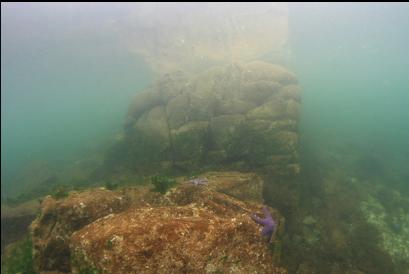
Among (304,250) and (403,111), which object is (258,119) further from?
(403,111)

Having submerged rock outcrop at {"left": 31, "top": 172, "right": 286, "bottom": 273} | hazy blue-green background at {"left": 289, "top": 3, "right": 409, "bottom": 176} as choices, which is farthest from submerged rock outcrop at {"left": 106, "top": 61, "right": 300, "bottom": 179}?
hazy blue-green background at {"left": 289, "top": 3, "right": 409, "bottom": 176}

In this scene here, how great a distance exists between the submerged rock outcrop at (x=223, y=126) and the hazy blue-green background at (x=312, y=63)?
5.61 metres

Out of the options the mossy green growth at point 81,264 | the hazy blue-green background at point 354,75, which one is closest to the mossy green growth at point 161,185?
the mossy green growth at point 81,264

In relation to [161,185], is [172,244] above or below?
above

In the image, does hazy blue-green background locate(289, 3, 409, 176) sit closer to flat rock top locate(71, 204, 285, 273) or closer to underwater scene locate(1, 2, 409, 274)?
underwater scene locate(1, 2, 409, 274)

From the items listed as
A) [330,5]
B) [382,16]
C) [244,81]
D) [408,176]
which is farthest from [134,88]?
[408,176]

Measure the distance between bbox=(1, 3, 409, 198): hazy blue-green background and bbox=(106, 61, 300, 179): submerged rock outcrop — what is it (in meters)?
5.61

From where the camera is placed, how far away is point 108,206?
408 inches

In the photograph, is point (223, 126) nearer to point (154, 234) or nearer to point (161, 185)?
point (161, 185)

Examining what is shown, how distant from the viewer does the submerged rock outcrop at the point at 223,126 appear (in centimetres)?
1672

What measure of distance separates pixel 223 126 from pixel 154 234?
36.8 feet

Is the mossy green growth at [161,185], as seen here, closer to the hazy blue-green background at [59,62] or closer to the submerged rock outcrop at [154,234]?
the submerged rock outcrop at [154,234]

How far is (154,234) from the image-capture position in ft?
26.1

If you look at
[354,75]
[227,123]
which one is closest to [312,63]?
[354,75]
